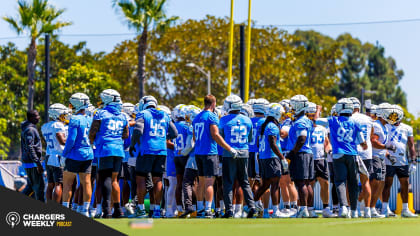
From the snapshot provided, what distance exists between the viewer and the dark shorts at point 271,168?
14.5 metres

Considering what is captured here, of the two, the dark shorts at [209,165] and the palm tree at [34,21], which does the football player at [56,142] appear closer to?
the dark shorts at [209,165]

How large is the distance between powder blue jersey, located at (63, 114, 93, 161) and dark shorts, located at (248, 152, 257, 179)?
2977 mm

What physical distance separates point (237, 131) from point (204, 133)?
570mm

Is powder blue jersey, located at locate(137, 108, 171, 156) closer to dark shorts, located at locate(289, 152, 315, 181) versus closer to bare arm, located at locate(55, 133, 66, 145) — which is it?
bare arm, located at locate(55, 133, 66, 145)

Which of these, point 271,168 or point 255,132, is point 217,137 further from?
point 255,132

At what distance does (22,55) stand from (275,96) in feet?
63.2

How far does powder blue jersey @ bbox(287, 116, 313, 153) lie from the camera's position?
1475 cm

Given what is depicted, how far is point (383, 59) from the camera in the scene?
90.5m

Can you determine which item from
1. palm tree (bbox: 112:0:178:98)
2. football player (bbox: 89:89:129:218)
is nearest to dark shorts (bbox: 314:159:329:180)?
football player (bbox: 89:89:129:218)

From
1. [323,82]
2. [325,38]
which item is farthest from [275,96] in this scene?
[325,38]

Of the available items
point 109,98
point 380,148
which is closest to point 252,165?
point 380,148

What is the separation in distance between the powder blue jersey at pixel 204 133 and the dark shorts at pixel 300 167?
1530 mm

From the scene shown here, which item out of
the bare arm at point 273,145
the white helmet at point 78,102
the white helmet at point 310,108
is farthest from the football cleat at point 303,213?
the white helmet at point 78,102

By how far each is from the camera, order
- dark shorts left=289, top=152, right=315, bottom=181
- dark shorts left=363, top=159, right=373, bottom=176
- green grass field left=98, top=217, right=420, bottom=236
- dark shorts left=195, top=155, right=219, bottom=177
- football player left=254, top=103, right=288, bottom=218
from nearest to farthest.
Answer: green grass field left=98, top=217, right=420, bottom=236, dark shorts left=195, top=155, right=219, bottom=177, football player left=254, top=103, right=288, bottom=218, dark shorts left=289, top=152, right=315, bottom=181, dark shorts left=363, top=159, right=373, bottom=176
